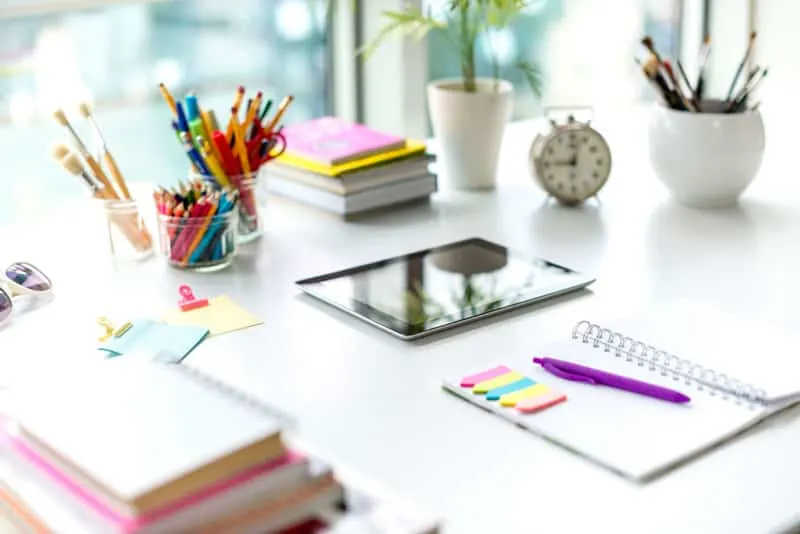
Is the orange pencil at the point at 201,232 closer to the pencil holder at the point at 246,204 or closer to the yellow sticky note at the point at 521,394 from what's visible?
the pencil holder at the point at 246,204

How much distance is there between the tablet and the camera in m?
1.31

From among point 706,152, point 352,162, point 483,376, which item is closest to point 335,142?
point 352,162

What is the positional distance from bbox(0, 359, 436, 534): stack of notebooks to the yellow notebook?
0.79 metres

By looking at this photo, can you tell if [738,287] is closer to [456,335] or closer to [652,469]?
[456,335]

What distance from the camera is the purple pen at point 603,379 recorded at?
1.10 m

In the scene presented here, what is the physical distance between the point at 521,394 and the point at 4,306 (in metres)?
0.59

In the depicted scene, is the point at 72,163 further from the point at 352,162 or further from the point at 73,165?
the point at 352,162

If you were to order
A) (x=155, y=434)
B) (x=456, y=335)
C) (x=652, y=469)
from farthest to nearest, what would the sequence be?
(x=456, y=335) < (x=652, y=469) < (x=155, y=434)

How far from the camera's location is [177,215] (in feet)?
4.80

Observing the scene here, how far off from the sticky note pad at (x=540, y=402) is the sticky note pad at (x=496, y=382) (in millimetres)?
39

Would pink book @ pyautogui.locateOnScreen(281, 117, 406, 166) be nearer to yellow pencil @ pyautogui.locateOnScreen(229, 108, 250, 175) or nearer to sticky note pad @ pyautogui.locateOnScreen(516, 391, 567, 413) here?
yellow pencil @ pyautogui.locateOnScreen(229, 108, 250, 175)

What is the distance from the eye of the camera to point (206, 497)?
0.79 metres

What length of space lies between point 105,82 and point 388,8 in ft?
2.91

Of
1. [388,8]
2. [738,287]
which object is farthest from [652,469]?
[388,8]
